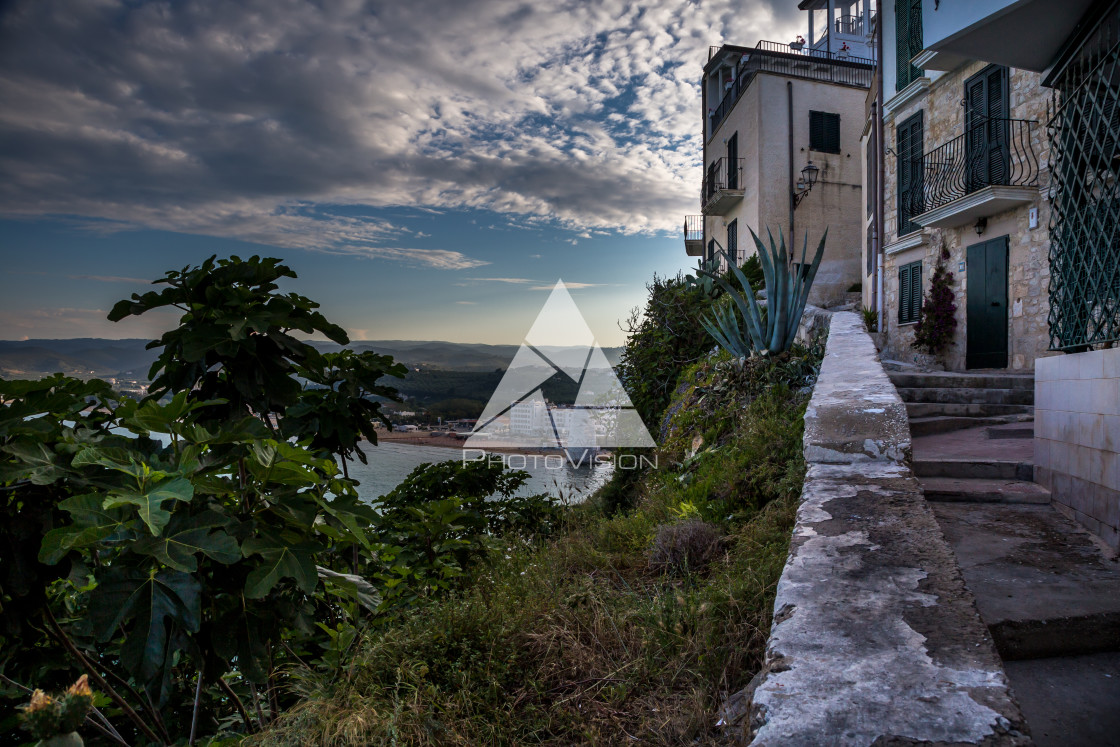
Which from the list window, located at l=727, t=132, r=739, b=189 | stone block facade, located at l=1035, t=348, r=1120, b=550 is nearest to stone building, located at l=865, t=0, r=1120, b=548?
stone block facade, located at l=1035, t=348, r=1120, b=550

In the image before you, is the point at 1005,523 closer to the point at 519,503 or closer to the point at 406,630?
the point at 406,630

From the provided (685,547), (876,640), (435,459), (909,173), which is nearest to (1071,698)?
(876,640)

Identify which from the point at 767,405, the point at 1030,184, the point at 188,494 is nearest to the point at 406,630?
the point at 188,494

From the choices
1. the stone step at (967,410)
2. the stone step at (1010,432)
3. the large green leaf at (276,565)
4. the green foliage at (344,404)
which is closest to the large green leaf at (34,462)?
the large green leaf at (276,565)

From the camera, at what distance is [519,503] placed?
492 cm

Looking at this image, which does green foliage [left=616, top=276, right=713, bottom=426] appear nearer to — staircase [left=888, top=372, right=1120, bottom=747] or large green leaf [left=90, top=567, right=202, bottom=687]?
staircase [left=888, top=372, right=1120, bottom=747]

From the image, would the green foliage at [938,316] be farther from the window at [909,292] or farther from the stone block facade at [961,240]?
the window at [909,292]

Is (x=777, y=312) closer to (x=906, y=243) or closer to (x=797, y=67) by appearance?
(x=906, y=243)

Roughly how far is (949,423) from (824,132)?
1457 centimetres

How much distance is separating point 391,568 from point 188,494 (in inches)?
60.4

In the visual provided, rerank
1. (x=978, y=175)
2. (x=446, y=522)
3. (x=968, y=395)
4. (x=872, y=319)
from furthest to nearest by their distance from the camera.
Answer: (x=872, y=319)
(x=978, y=175)
(x=968, y=395)
(x=446, y=522)

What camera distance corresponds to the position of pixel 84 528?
1.26 metres

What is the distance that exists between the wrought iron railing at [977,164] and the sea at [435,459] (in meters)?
7.29

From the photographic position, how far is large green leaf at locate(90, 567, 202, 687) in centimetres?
131
